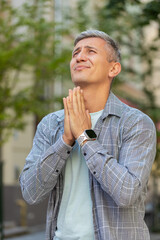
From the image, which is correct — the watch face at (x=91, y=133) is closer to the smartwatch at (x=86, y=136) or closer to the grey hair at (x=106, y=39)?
the smartwatch at (x=86, y=136)

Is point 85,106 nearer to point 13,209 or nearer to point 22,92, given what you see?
point 22,92

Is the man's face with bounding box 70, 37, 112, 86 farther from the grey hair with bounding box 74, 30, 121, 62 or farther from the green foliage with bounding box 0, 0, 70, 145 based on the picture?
the green foliage with bounding box 0, 0, 70, 145

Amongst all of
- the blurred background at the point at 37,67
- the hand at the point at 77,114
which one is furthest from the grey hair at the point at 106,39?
the blurred background at the point at 37,67

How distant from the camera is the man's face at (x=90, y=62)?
2.60m

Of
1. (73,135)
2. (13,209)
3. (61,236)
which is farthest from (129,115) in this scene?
(13,209)

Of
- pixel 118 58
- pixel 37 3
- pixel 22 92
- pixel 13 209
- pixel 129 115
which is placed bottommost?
pixel 13 209

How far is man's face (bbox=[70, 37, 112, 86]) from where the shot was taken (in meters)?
2.60

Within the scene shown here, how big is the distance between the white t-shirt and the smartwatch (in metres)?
0.16

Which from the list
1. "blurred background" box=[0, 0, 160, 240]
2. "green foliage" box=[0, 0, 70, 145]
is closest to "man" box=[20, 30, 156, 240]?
"blurred background" box=[0, 0, 160, 240]

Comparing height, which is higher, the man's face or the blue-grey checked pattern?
the man's face

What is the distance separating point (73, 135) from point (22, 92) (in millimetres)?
10306

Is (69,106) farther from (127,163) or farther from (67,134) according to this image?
(127,163)

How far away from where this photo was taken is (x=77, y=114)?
2.44 m

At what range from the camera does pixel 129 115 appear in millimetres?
2539
